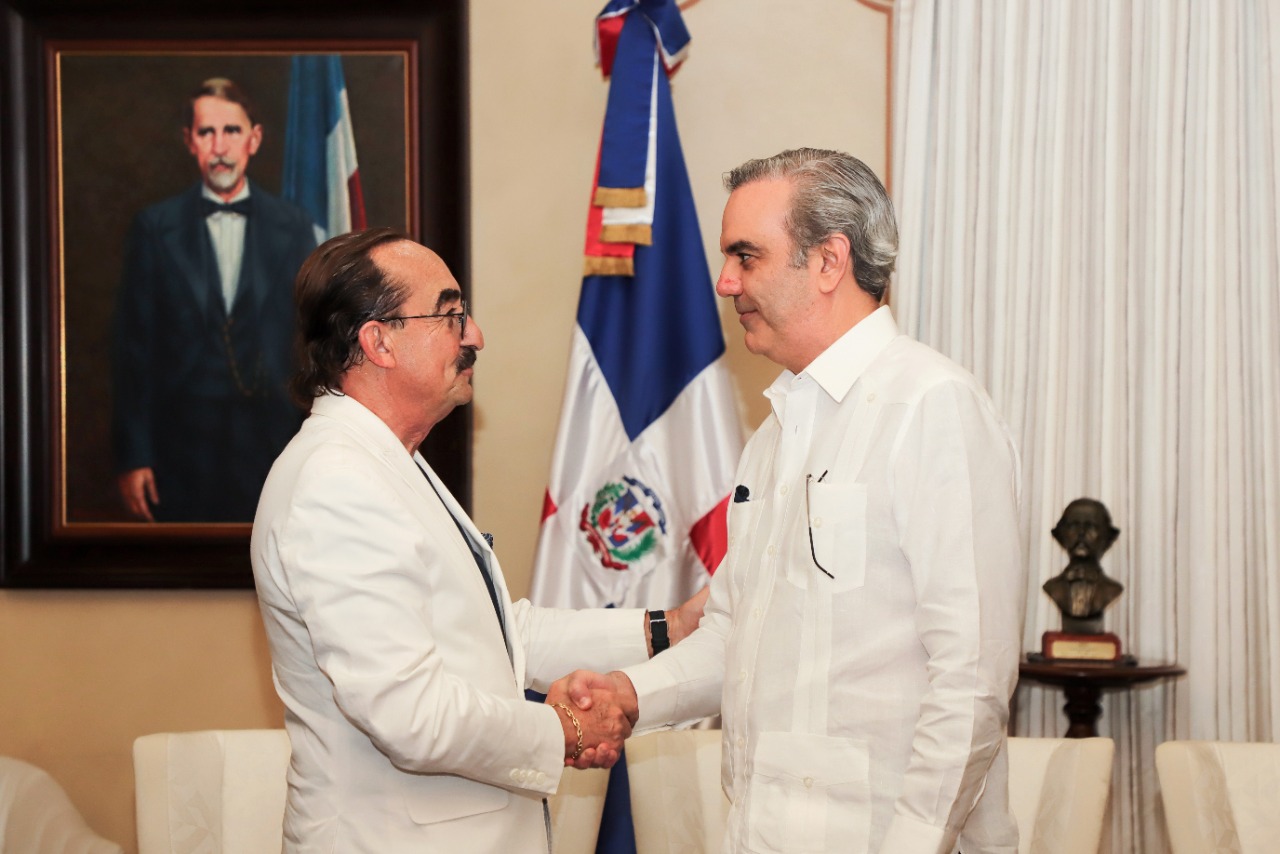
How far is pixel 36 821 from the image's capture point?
322 cm

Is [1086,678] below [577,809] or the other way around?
the other way around

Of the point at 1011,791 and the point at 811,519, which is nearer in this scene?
the point at 811,519

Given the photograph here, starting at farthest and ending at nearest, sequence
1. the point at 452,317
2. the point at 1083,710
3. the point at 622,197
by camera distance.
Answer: the point at 622,197 < the point at 1083,710 < the point at 452,317

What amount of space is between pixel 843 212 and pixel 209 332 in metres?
2.68

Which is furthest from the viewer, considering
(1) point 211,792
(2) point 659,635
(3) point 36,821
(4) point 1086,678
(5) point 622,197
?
(5) point 622,197

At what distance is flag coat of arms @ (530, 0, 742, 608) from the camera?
12.6ft

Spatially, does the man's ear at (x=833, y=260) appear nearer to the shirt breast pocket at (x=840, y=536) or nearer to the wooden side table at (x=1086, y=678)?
the shirt breast pocket at (x=840, y=536)

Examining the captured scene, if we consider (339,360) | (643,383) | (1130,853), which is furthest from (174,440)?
(1130,853)

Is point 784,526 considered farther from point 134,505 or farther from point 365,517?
point 134,505

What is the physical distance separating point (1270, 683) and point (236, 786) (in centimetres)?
295

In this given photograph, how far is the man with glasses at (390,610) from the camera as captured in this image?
80.3 inches

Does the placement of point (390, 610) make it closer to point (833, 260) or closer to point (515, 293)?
point (833, 260)

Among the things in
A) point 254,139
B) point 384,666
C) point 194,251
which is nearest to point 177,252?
point 194,251

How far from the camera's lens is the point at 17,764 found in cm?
326
